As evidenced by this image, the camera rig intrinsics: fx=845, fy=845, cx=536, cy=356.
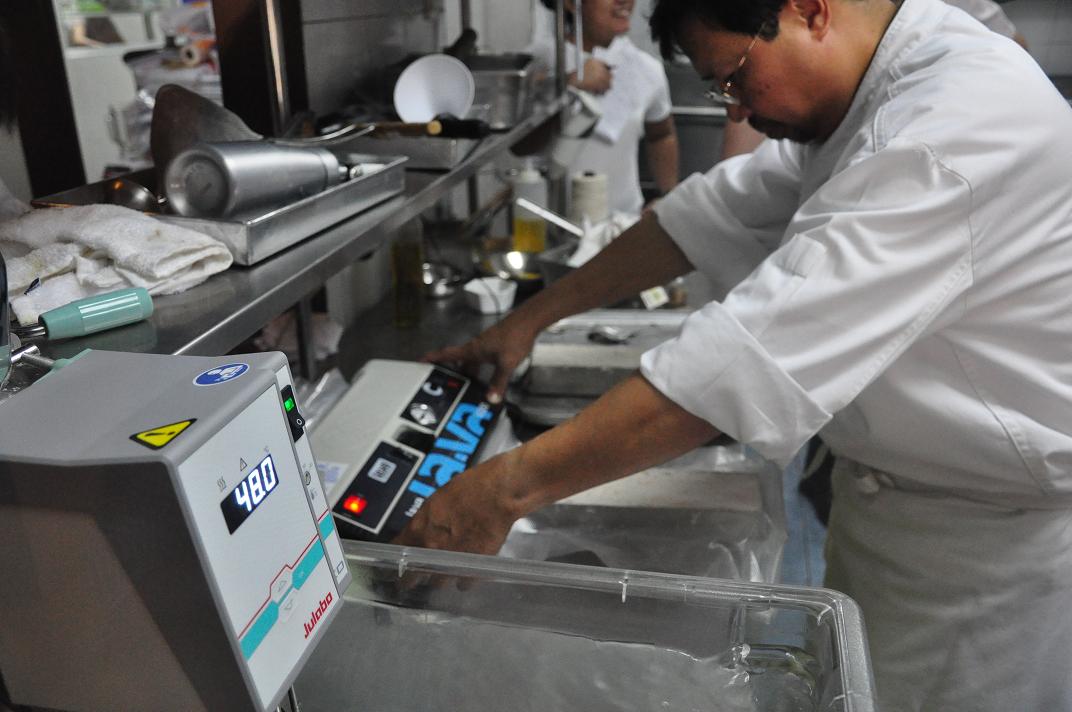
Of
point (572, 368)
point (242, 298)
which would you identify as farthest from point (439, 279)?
point (242, 298)

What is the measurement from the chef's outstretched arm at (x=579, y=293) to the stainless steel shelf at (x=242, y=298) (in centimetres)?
34

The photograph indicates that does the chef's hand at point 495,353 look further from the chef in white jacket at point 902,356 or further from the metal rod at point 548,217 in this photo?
the metal rod at point 548,217

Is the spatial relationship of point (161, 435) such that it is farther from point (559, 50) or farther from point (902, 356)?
point (559, 50)

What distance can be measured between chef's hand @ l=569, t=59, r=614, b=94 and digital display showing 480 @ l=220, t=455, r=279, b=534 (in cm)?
254

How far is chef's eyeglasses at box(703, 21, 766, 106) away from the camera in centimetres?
99

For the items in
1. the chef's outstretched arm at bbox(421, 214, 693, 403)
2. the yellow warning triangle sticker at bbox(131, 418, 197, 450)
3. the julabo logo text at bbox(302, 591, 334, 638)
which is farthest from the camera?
the chef's outstretched arm at bbox(421, 214, 693, 403)

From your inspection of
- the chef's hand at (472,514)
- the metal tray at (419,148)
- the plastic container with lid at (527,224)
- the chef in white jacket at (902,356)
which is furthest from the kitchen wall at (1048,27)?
the chef's hand at (472,514)

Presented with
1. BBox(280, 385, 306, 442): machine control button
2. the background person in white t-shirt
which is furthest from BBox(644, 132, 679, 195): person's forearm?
BBox(280, 385, 306, 442): machine control button

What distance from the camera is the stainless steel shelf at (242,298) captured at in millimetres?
674

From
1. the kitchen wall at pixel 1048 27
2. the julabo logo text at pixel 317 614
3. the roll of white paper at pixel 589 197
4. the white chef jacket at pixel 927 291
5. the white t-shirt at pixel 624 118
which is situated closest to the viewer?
the julabo logo text at pixel 317 614

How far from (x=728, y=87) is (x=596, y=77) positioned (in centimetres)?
195

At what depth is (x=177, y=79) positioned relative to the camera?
3.01 metres

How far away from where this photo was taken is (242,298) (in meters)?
0.77

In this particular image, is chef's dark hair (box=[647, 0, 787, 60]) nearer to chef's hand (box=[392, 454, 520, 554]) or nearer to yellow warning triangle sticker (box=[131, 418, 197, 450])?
chef's hand (box=[392, 454, 520, 554])
